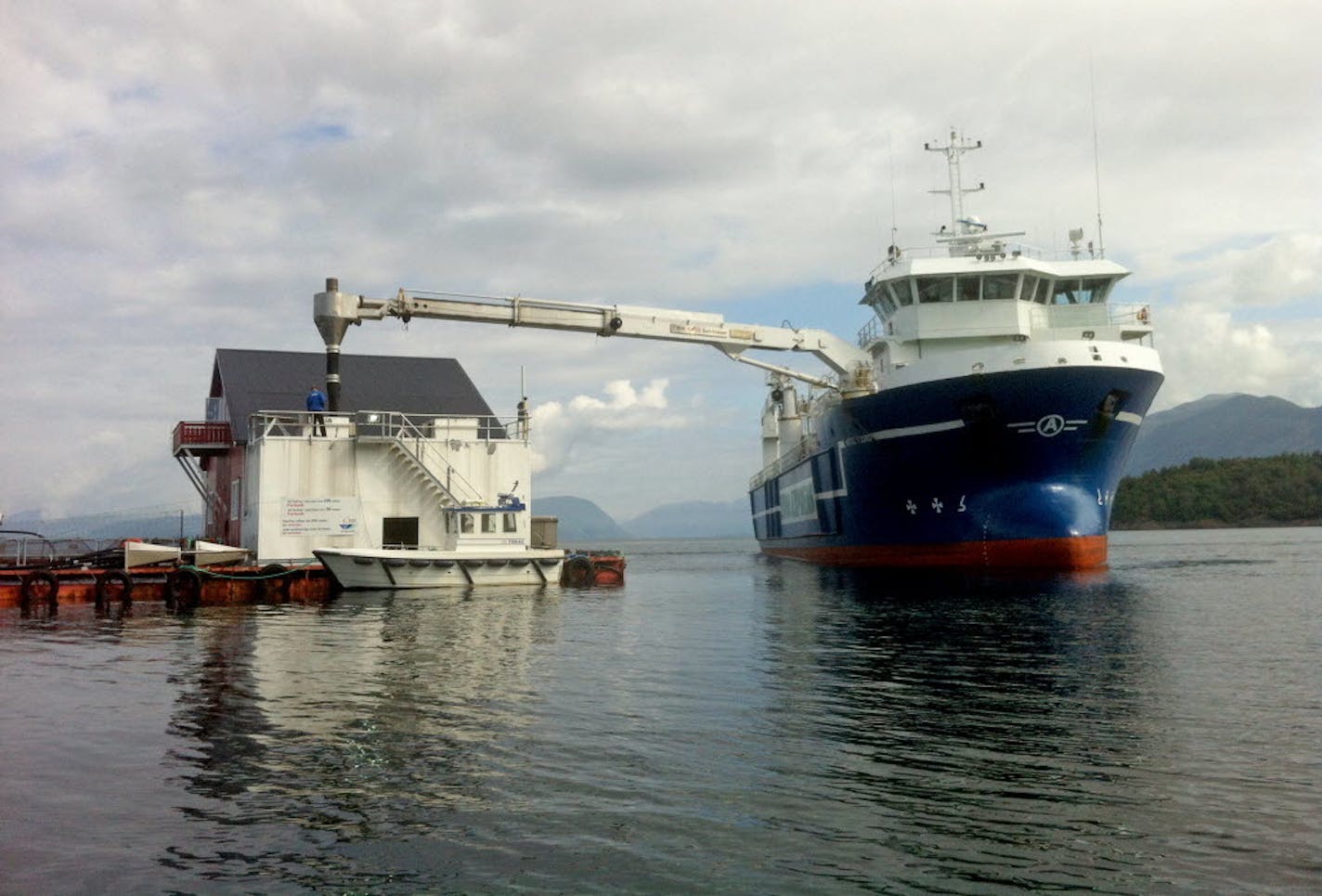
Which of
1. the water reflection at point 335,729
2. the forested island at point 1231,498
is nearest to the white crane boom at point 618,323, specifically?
the water reflection at point 335,729

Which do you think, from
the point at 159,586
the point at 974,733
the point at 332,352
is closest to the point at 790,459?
the point at 332,352

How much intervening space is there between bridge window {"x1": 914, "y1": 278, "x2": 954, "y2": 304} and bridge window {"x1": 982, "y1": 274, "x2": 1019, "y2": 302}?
1.50 metres

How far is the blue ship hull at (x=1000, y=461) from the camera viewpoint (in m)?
39.3

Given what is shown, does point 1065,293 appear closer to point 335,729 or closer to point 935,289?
point 935,289

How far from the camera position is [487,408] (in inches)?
2144

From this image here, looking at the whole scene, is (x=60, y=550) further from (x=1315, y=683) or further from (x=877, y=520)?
(x=1315, y=683)

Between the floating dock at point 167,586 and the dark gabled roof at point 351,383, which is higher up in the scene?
the dark gabled roof at point 351,383

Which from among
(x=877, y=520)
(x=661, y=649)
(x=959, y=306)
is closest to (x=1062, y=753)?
(x=661, y=649)

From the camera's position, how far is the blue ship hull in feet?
129

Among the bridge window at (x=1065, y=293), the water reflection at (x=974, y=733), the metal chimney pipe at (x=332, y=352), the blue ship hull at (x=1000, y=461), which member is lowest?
the water reflection at (x=974, y=733)

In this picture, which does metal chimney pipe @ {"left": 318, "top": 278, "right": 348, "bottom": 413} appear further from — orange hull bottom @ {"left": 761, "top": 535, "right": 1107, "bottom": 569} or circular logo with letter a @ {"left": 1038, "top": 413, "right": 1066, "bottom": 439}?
circular logo with letter a @ {"left": 1038, "top": 413, "right": 1066, "bottom": 439}

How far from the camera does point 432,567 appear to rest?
37.2 metres

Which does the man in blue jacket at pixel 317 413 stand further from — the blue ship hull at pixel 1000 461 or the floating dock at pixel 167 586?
the blue ship hull at pixel 1000 461

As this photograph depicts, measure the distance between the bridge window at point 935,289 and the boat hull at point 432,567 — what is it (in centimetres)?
2191
